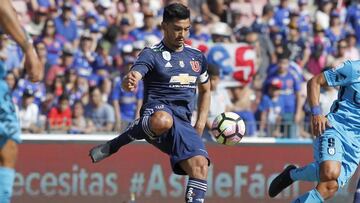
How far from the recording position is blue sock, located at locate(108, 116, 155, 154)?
9.77m

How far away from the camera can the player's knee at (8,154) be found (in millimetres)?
7223

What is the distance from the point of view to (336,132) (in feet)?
32.9

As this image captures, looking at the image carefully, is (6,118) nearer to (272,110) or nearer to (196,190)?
(196,190)

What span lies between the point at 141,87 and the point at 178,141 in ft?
19.2

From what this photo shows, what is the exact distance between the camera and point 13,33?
6.69m

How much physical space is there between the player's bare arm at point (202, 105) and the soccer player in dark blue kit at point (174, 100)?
0.43ft

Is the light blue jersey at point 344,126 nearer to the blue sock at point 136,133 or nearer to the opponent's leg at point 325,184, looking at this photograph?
the opponent's leg at point 325,184

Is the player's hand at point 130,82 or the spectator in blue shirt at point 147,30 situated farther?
the spectator in blue shirt at point 147,30

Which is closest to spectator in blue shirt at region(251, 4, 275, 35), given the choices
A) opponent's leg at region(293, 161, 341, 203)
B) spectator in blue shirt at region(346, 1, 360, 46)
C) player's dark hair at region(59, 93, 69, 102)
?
spectator in blue shirt at region(346, 1, 360, 46)

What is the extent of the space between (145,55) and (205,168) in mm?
1311

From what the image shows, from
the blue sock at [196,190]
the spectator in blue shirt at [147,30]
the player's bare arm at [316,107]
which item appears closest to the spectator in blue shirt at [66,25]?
the spectator in blue shirt at [147,30]

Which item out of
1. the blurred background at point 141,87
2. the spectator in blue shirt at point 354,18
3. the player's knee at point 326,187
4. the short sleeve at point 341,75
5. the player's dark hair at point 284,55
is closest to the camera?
the player's knee at point 326,187

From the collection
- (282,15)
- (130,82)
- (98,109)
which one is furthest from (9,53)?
(130,82)

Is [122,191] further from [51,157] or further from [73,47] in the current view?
[73,47]
